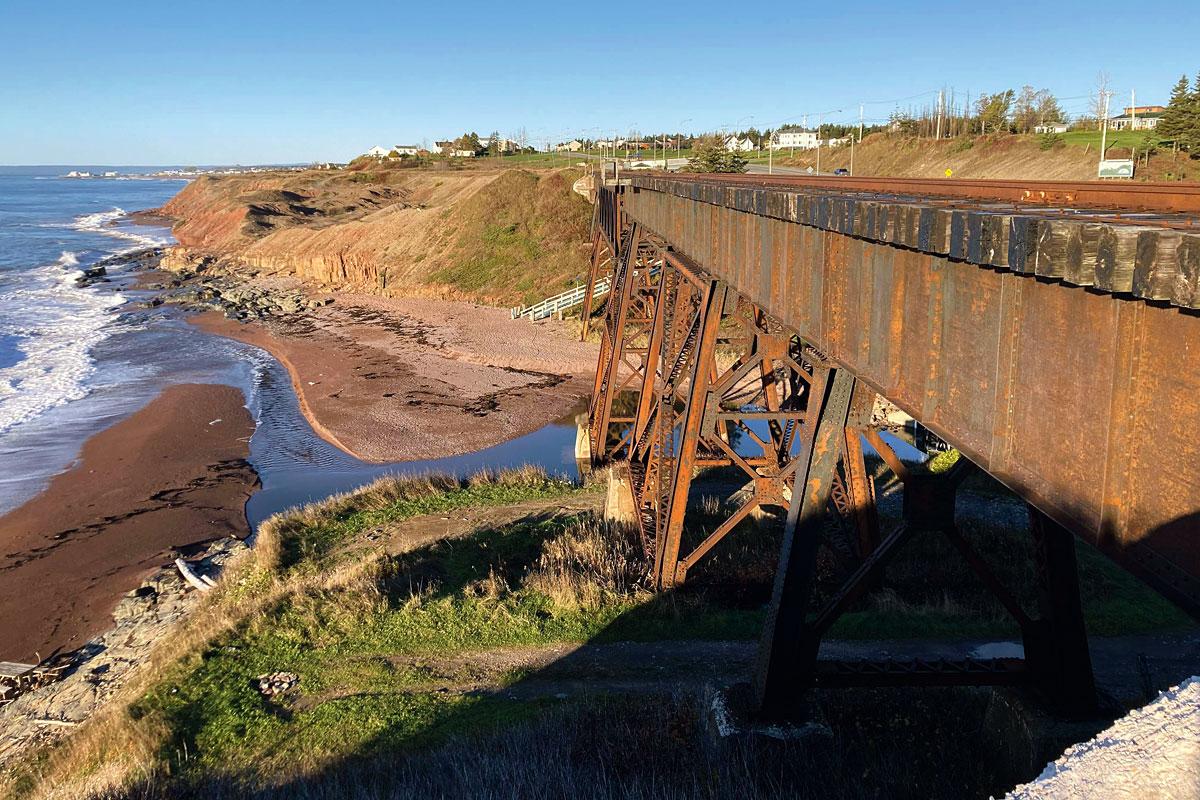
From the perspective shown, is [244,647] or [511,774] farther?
[244,647]

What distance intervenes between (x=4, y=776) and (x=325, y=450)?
608 inches

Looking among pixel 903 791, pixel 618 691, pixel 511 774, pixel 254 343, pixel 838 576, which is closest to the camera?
pixel 903 791

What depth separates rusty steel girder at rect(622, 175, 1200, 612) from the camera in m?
3.00

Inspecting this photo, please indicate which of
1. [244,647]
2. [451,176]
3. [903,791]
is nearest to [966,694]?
[903,791]

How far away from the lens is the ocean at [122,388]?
22.9m

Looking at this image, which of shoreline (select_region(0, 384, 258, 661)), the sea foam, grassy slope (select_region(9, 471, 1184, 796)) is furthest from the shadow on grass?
the sea foam

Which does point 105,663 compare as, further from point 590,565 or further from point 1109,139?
point 1109,139

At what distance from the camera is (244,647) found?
37.9ft

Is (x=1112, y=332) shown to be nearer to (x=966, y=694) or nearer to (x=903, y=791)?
(x=903, y=791)

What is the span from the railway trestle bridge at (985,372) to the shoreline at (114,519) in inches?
450

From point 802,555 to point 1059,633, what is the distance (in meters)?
2.07

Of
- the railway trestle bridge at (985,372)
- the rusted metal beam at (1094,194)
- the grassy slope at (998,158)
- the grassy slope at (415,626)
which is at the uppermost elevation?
the grassy slope at (998,158)

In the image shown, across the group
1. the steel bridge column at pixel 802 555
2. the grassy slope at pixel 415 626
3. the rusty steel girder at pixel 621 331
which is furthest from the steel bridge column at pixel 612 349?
the steel bridge column at pixel 802 555

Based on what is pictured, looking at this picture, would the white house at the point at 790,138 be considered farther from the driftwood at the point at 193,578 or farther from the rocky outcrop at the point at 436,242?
the driftwood at the point at 193,578
